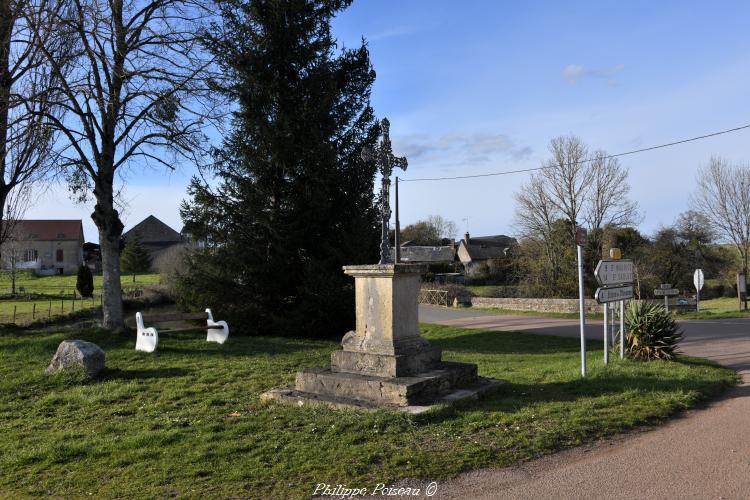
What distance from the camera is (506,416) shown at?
605 centimetres

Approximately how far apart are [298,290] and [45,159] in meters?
7.15

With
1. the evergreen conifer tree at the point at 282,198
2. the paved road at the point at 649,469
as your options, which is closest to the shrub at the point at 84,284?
the evergreen conifer tree at the point at 282,198

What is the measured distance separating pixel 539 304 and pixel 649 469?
2269 cm

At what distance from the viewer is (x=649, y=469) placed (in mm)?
4590

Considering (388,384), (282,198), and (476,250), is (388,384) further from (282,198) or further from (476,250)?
(476,250)

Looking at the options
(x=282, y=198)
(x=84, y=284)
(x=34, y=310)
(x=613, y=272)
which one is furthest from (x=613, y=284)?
(x=84, y=284)

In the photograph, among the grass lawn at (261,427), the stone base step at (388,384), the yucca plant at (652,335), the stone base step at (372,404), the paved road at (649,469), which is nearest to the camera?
the paved road at (649,469)

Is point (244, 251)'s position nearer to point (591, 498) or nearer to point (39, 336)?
point (39, 336)

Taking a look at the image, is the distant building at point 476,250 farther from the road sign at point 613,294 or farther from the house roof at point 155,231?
the road sign at point 613,294

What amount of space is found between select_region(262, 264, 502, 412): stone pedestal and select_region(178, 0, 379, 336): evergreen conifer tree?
325 inches

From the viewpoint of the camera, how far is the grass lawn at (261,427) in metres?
4.57

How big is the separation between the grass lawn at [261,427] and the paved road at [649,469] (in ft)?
0.81

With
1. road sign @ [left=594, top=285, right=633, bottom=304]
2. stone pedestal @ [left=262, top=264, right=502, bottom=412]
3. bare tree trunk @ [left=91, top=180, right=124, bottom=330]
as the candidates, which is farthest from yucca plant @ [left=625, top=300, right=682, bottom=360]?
bare tree trunk @ [left=91, top=180, right=124, bottom=330]

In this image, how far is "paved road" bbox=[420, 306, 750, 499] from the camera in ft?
13.6
